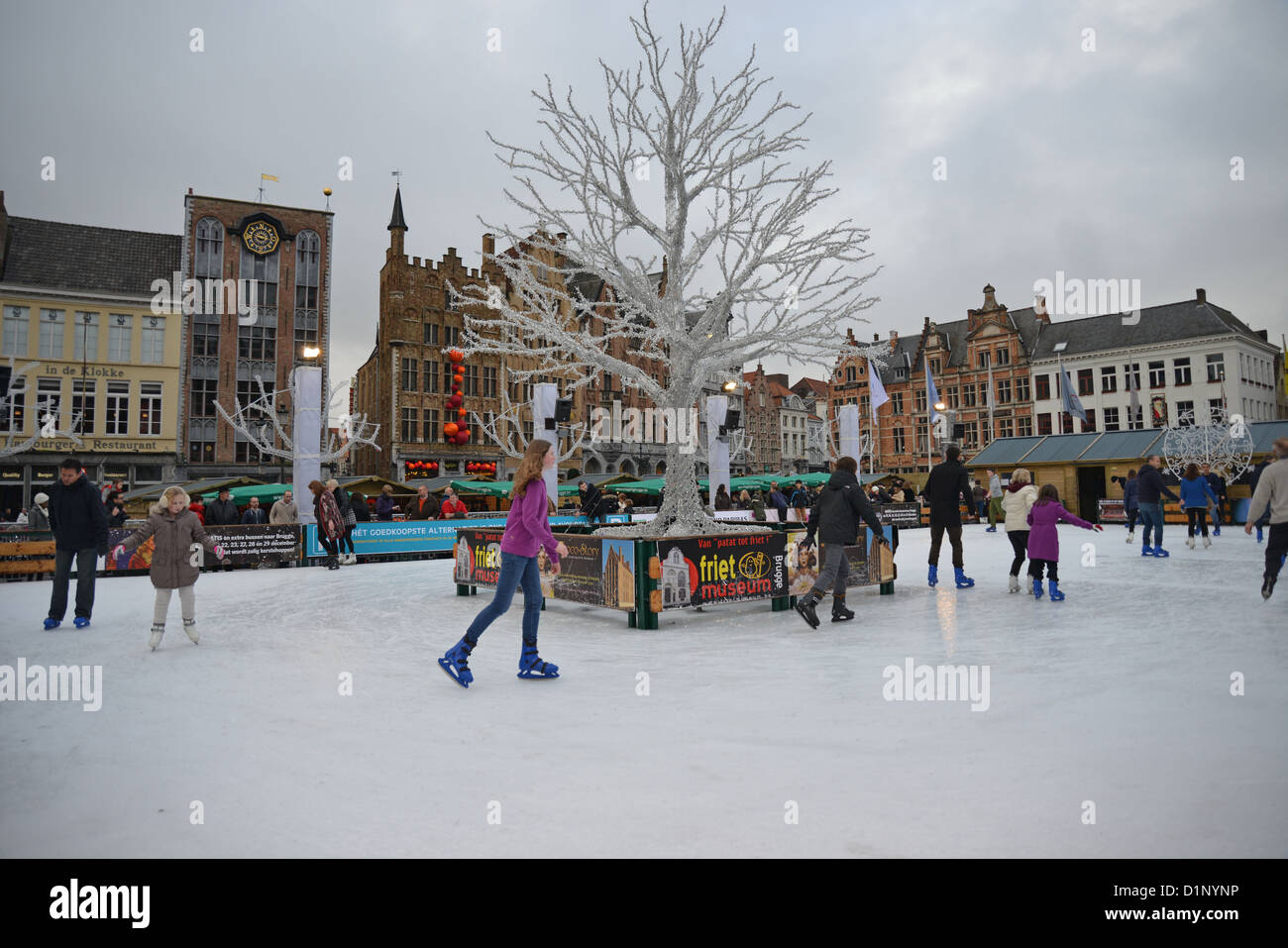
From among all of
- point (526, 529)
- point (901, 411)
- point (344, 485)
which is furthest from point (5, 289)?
point (901, 411)

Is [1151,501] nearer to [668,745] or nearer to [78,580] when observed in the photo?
[668,745]

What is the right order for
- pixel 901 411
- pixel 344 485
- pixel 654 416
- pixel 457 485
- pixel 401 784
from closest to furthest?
pixel 401 784 < pixel 344 485 < pixel 457 485 < pixel 654 416 < pixel 901 411

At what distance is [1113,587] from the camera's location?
34.4 ft

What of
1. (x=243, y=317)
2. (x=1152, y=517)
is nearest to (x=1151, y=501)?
(x=1152, y=517)

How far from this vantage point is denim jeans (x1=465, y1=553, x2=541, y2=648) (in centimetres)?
570

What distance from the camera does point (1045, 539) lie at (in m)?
9.62

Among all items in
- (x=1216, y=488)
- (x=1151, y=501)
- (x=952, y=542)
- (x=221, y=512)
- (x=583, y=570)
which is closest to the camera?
(x=583, y=570)

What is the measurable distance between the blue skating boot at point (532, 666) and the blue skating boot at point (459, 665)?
1.33ft

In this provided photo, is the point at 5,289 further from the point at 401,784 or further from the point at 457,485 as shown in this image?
the point at 401,784

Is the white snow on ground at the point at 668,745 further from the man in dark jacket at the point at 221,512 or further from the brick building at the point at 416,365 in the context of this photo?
the brick building at the point at 416,365

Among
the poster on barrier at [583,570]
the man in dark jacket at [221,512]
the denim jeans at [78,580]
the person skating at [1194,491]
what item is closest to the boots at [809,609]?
the poster on barrier at [583,570]

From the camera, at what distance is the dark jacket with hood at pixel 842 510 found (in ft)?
27.9

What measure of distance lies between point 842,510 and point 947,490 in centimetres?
281
